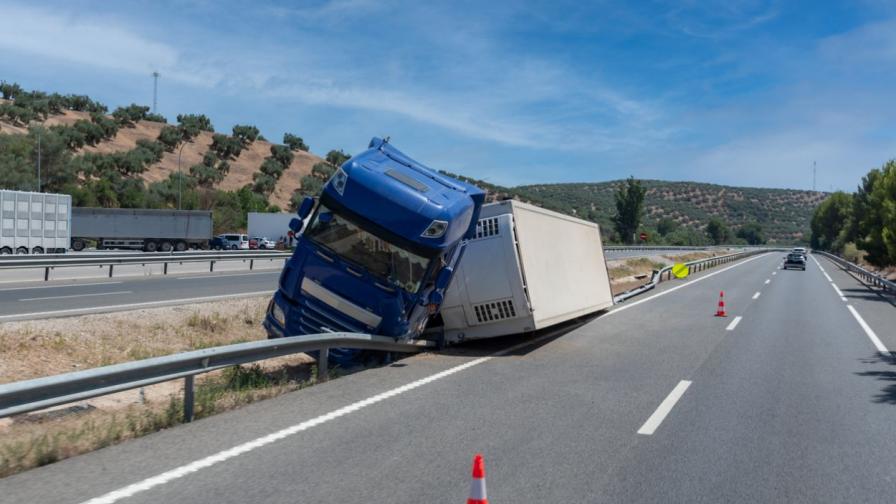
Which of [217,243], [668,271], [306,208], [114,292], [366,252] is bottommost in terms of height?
[217,243]

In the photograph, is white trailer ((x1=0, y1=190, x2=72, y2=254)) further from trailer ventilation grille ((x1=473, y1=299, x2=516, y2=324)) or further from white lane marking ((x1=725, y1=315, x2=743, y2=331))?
white lane marking ((x1=725, y1=315, x2=743, y2=331))

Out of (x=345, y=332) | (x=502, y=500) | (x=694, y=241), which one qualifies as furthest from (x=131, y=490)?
(x=694, y=241)

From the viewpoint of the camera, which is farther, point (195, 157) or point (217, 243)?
point (195, 157)

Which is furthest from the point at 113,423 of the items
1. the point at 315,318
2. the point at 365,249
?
the point at 365,249

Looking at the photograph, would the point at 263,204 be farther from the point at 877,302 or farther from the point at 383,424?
the point at 383,424

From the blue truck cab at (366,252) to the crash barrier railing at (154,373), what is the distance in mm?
673

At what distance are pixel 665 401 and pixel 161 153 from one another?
90041mm

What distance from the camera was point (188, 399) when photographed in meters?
7.83

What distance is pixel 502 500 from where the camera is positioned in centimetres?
545

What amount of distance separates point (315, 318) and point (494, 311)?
10.8 feet

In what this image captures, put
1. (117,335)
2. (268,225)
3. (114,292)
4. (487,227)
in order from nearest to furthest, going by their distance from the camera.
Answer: (487,227), (117,335), (114,292), (268,225)

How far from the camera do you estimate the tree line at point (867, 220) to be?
43.7m

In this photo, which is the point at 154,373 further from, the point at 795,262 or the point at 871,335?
the point at 795,262

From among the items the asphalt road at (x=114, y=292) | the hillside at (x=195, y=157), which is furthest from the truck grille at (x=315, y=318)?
the hillside at (x=195, y=157)
